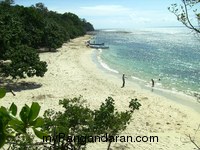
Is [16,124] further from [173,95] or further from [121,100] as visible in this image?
[173,95]

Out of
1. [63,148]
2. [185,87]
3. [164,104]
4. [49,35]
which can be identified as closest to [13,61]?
[164,104]

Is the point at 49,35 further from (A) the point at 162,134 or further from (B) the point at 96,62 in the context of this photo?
(A) the point at 162,134

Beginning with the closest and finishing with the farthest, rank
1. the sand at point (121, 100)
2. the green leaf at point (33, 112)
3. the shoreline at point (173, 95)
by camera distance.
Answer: the green leaf at point (33, 112) < the sand at point (121, 100) < the shoreline at point (173, 95)

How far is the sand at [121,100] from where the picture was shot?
18.0 metres

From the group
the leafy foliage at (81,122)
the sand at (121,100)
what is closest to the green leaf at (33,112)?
the leafy foliage at (81,122)

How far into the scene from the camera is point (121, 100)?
26688 mm

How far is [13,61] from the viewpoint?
26984 millimetres

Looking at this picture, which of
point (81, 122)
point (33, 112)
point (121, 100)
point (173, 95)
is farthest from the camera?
point (173, 95)

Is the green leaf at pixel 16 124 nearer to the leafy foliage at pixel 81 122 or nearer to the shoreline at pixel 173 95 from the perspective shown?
the leafy foliage at pixel 81 122

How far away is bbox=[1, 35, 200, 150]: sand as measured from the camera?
18.0 m

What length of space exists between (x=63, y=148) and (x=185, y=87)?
27.6m

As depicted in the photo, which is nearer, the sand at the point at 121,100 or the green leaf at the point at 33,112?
the green leaf at the point at 33,112

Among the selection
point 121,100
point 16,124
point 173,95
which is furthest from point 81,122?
point 173,95

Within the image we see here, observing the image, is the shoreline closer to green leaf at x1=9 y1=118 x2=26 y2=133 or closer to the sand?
the sand
